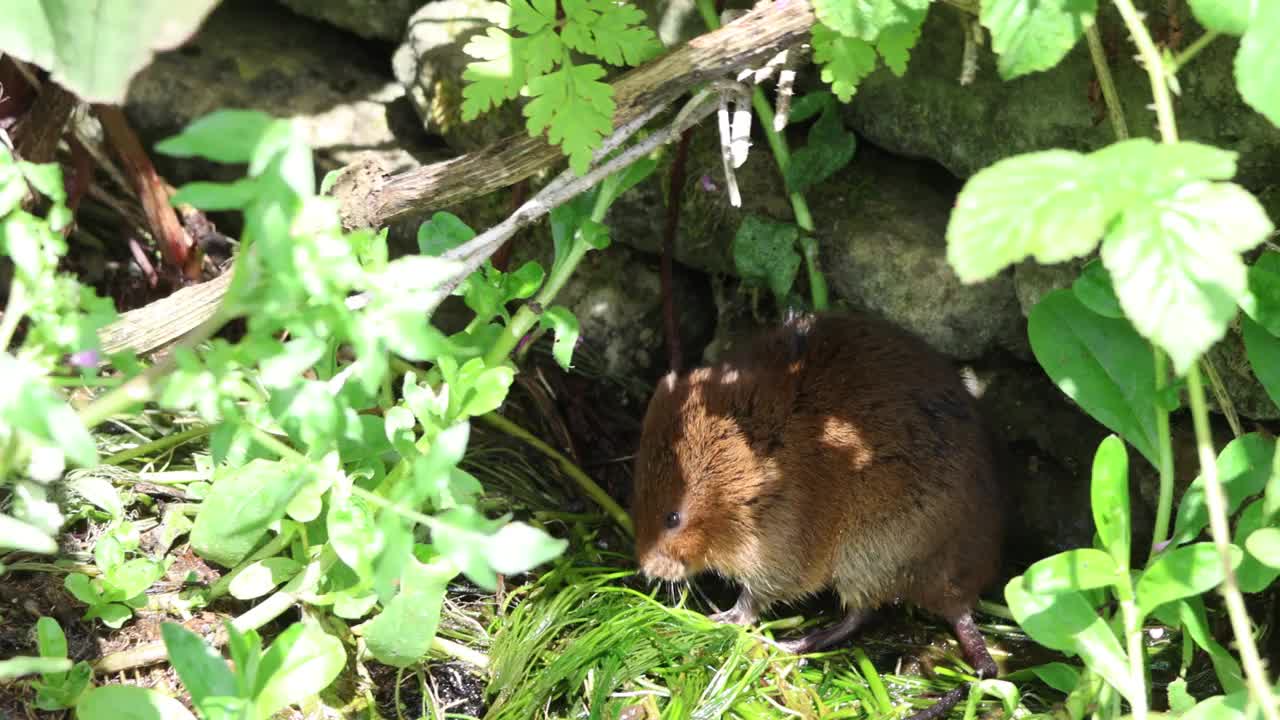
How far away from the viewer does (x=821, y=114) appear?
3.36 m

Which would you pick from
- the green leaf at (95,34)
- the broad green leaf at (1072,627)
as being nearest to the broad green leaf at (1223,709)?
the broad green leaf at (1072,627)

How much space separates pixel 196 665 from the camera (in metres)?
2.10

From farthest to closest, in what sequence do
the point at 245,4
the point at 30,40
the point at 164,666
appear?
the point at 245,4, the point at 164,666, the point at 30,40

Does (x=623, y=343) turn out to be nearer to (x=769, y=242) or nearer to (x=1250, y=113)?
(x=769, y=242)

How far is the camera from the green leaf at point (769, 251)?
3381 millimetres

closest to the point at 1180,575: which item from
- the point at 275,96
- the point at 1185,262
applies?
the point at 1185,262

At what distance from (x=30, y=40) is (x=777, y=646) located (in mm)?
2366

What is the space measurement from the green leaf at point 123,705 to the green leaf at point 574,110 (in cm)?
136

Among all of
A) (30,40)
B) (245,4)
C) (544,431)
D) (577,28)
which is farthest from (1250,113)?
(245,4)

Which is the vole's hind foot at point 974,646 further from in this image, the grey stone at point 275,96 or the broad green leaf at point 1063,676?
the grey stone at point 275,96

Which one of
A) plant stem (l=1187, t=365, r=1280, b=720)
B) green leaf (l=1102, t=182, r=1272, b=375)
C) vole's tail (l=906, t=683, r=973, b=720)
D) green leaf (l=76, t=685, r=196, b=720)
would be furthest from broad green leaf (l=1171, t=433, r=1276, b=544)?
green leaf (l=76, t=685, r=196, b=720)

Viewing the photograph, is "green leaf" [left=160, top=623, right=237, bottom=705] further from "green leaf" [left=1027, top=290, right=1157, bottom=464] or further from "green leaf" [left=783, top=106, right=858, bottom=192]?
"green leaf" [left=783, top=106, right=858, bottom=192]

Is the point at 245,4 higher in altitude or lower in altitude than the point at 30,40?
lower

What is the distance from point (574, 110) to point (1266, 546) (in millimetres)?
1624
